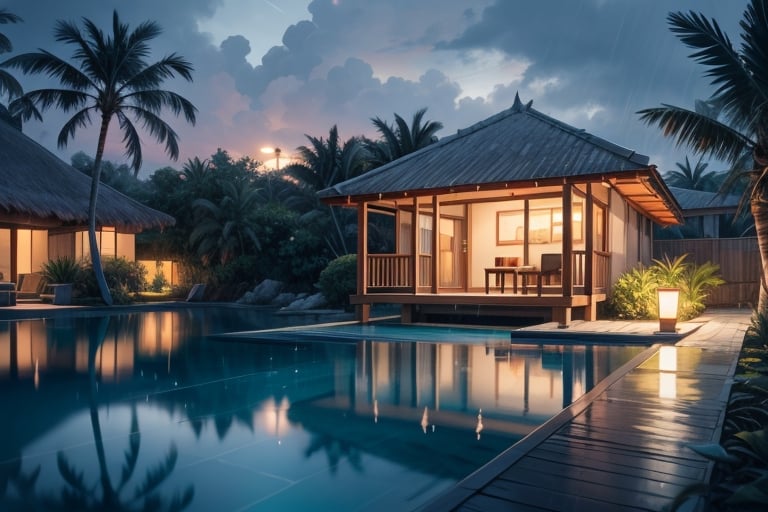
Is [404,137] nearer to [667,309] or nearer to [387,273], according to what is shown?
[387,273]

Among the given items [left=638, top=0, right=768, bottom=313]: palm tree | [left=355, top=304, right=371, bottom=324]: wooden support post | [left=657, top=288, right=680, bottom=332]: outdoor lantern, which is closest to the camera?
[left=657, top=288, right=680, bottom=332]: outdoor lantern

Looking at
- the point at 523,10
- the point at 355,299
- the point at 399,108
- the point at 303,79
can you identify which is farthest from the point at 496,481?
the point at 399,108

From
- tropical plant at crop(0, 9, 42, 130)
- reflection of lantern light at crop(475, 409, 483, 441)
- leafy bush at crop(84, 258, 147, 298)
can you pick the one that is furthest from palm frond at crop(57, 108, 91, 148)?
reflection of lantern light at crop(475, 409, 483, 441)

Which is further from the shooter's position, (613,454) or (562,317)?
(562,317)

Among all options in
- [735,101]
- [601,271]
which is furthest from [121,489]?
[735,101]

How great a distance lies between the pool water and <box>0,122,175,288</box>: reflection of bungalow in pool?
13.0m

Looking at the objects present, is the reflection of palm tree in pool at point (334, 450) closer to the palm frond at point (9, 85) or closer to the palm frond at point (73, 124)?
the palm frond at point (73, 124)

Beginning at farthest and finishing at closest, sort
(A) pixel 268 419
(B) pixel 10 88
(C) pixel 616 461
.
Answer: (B) pixel 10 88, (A) pixel 268 419, (C) pixel 616 461

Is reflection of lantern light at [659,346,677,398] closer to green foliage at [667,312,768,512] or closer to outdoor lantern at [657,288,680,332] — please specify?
green foliage at [667,312,768,512]

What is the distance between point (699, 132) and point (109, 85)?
55.3ft

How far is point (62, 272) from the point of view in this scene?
66.1 feet

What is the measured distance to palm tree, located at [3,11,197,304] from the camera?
62.2 ft

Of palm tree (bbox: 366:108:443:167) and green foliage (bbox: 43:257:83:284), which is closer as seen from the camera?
green foliage (bbox: 43:257:83:284)

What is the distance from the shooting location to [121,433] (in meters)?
4.45
